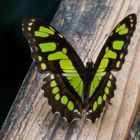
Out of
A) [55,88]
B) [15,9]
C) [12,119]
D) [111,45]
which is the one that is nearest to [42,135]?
[12,119]

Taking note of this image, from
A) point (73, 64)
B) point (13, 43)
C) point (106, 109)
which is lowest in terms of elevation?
point (13, 43)

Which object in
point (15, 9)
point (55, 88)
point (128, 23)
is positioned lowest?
point (15, 9)

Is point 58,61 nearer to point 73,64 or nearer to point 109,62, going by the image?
point 73,64

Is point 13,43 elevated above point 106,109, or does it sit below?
below

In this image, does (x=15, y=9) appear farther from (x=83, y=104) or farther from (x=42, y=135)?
(x=42, y=135)

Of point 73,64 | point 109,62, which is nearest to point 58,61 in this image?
point 73,64

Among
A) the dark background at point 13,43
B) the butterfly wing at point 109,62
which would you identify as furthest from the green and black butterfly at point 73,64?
the dark background at point 13,43

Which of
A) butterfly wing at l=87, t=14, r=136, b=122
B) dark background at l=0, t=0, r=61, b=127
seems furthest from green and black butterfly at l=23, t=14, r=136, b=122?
dark background at l=0, t=0, r=61, b=127
